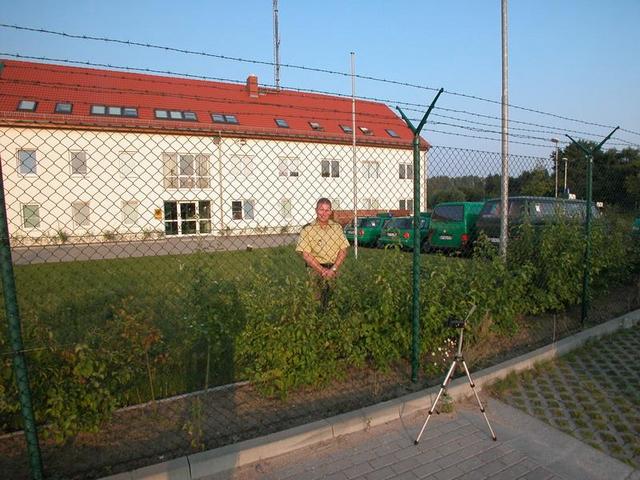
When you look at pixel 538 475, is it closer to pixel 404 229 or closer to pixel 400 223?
pixel 404 229

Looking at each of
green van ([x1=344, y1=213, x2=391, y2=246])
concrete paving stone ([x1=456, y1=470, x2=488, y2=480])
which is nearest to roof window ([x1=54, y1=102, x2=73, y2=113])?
green van ([x1=344, y1=213, x2=391, y2=246])

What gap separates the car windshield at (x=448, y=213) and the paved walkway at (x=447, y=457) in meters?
10.8

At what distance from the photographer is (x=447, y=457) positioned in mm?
2965

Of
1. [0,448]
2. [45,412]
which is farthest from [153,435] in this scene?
[0,448]

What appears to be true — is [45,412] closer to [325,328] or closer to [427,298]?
[325,328]

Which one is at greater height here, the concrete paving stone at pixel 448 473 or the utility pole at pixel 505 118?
the utility pole at pixel 505 118

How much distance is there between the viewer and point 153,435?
10.2ft

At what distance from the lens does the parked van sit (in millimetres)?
6332

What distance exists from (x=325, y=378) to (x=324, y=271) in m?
0.99

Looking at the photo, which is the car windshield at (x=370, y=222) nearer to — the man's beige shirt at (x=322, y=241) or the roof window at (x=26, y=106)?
the man's beige shirt at (x=322, y=241)

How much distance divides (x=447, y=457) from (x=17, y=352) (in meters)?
2.86

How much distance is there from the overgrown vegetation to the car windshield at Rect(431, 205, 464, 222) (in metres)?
7.41

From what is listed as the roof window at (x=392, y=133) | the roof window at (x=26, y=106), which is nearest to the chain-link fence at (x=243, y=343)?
the roof window at (x=26, y=106)

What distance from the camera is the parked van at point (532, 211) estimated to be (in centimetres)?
633
